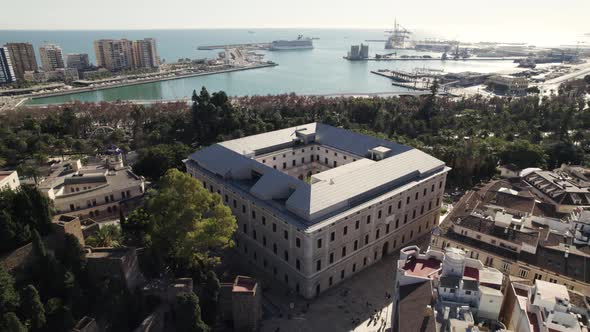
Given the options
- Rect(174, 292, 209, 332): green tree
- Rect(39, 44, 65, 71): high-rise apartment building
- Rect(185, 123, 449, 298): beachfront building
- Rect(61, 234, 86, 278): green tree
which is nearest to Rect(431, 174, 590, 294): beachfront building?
Rect(185, 123, 449, 298): beachfront building

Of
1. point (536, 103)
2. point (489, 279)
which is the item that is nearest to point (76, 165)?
point (489, 279)

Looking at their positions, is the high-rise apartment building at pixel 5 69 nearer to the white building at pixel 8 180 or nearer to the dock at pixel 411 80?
the white building at pixel 8 180

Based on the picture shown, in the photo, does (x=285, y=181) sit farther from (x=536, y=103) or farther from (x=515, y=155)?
(x=536, y=103)

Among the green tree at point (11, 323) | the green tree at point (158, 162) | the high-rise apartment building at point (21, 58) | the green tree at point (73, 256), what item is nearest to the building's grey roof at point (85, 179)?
the green tree at point (158, 162)

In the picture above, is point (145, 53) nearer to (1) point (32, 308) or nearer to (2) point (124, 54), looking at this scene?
(2) point (124, 54)

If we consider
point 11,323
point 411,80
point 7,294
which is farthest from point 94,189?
point 411,80

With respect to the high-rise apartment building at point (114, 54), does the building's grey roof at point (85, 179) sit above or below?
below

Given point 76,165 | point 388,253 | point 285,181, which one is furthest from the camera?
point 76,165
